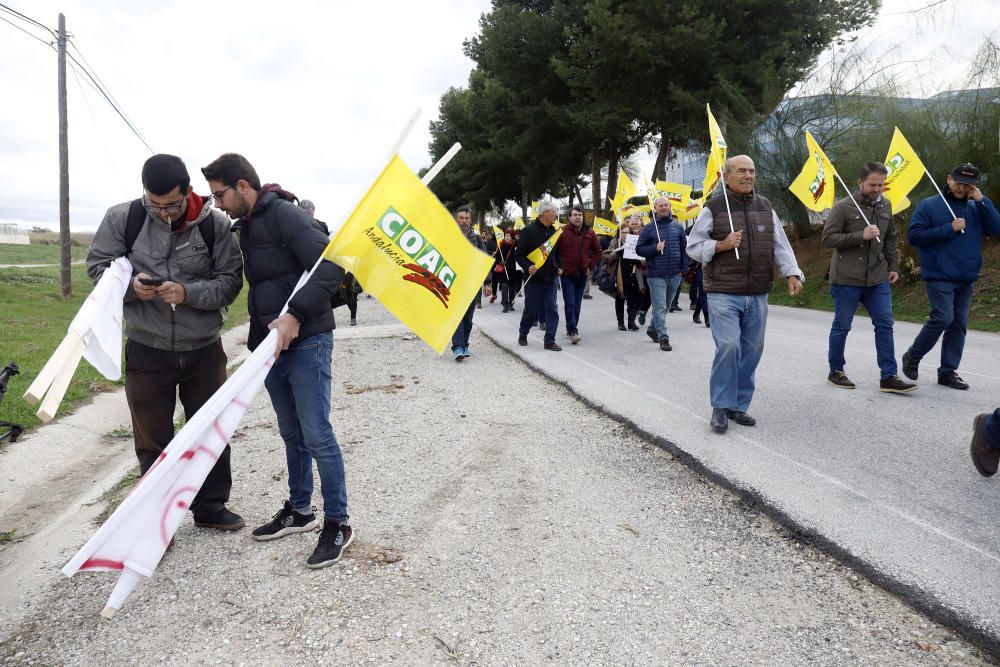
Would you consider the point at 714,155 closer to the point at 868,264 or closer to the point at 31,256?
the point at 868,264

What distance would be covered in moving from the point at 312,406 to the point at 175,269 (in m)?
0.99

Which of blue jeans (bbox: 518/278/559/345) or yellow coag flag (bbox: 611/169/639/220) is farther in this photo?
yellow coag flag (bbox: 611/169/639/220)

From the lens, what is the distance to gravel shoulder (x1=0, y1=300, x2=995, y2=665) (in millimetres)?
2516

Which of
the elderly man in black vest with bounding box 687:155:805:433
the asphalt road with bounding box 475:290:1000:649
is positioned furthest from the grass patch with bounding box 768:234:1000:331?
the elderly man in black vest with bounding box 687:155:805:433

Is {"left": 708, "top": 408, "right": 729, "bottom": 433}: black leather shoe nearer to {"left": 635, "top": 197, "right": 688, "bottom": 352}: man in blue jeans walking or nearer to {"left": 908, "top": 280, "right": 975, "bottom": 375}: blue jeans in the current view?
{"left": 908, "top": 280, "right": 975, "bottom": 375}: blue jeans

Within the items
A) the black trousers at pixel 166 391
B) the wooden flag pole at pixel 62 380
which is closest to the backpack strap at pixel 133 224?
the black trousers at pixel 166 391

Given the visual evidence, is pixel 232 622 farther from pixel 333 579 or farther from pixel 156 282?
pixel 156 282

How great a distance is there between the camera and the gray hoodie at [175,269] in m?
3.32

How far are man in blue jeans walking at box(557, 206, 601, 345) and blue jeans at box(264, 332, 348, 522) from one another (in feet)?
21.2

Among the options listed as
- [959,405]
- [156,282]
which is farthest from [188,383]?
[959,405]

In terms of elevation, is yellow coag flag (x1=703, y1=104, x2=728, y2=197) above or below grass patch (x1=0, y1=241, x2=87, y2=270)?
above

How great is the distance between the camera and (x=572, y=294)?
386 inches

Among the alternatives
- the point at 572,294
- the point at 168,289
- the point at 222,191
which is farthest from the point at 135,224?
the point at 572,294

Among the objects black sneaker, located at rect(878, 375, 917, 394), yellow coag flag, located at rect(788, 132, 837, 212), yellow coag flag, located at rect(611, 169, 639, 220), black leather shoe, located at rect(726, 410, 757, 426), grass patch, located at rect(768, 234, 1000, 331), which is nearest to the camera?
black leather shoe, located at rect(726, 410, 757, 426)
